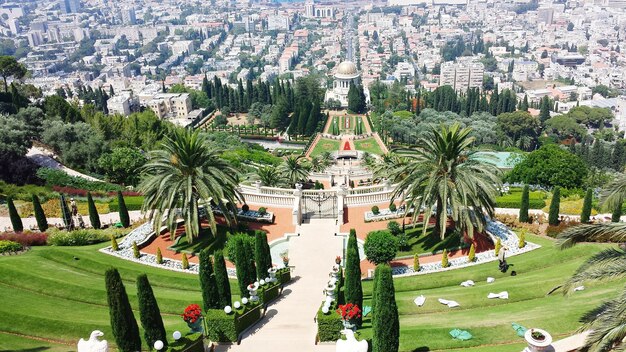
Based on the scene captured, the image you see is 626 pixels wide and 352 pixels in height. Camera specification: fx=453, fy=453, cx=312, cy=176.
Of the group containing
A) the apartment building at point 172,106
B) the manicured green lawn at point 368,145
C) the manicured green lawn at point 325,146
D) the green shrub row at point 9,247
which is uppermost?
the green shrub row at point 9,247

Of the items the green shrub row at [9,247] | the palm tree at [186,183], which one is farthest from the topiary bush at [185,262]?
the green shrub row at [9,247]

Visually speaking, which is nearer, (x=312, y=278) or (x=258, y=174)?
(x=312, y=278)

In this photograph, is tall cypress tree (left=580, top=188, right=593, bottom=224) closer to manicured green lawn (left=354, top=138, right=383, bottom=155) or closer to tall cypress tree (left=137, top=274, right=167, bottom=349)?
tall cypress tree (left=137, top=274, right=167, bottom=349)

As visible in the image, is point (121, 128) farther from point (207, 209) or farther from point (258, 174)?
point (207, 209)

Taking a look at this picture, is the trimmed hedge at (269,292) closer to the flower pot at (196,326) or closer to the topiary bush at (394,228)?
the flower pot at (196,326)

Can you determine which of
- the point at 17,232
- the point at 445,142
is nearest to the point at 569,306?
the point at 445,142

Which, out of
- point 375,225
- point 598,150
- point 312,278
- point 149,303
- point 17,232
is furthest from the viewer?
point 598,150
